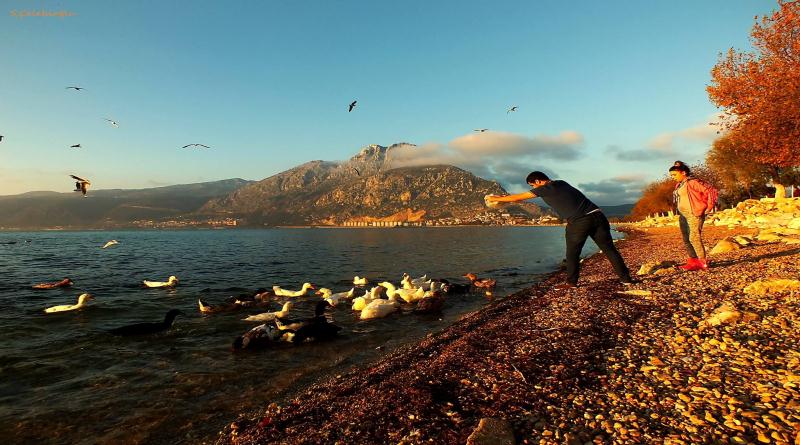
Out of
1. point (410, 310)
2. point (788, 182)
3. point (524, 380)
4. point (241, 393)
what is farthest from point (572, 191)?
point (788, 182)

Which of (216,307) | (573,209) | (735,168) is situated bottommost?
(216,307)

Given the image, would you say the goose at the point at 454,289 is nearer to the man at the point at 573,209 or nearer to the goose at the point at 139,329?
the man at the point at 573,209

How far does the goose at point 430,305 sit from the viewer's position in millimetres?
14375

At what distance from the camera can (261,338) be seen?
33.9 ft

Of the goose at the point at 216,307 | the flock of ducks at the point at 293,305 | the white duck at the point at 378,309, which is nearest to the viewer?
the flock of ducks at the point at 293,305

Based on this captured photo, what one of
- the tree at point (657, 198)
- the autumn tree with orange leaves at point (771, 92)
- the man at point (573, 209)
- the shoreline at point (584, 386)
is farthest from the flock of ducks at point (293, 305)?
the tree at point (657, 198)

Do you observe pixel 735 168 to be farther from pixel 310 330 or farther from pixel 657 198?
pixel 310 330

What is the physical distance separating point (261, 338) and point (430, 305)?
674 cm

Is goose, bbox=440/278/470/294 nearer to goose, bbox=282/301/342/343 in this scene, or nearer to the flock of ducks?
the flock of ducks

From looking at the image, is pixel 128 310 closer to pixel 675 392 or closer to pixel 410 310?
pixel 410 310

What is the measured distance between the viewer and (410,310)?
14.9 metres

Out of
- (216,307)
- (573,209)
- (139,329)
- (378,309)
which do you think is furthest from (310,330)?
(573,209)

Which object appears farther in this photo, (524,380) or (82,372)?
(82,372)

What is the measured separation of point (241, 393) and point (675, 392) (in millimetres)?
7309
